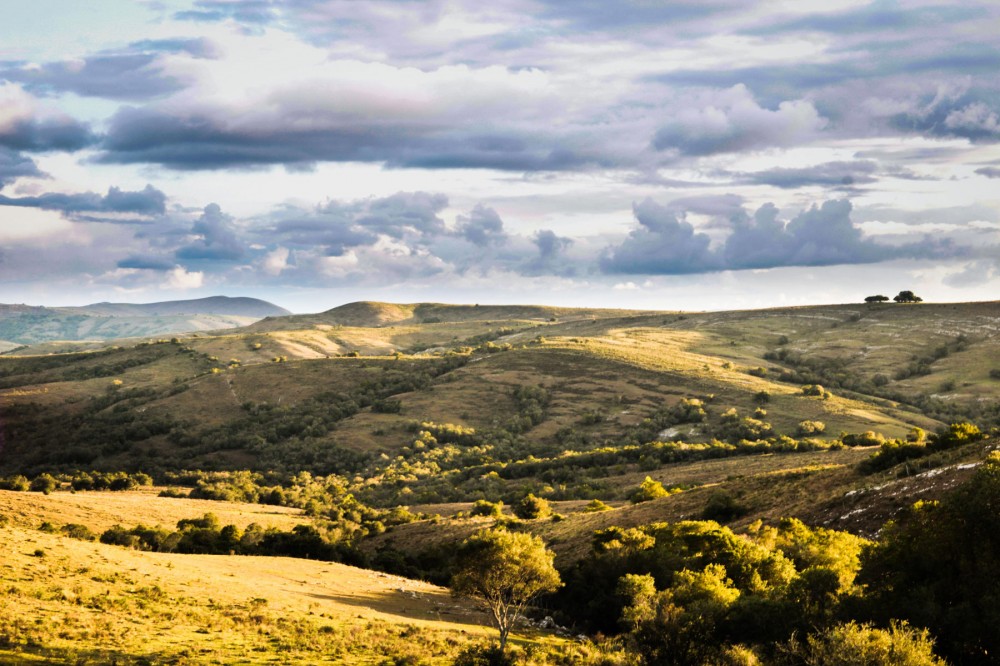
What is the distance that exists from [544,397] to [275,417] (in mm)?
67371

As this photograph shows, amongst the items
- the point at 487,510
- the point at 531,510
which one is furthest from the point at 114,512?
the point at 531,510

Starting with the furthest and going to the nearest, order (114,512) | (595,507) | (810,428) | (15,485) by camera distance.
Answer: (810,428) < (15,485) < (595,507) < (114,512)

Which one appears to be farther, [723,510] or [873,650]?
[723,510]

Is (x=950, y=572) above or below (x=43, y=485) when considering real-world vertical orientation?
above

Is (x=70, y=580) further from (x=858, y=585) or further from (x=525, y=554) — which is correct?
(x=858, y=585)

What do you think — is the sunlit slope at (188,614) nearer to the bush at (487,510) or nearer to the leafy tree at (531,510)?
the leafy tree at (531,510)

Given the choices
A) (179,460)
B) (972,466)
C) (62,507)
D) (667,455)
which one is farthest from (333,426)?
(972,466)

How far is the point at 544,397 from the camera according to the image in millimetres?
194000

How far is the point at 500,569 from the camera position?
138ft

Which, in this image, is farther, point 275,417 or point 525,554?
point 275,417

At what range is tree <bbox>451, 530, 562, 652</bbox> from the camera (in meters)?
42.0

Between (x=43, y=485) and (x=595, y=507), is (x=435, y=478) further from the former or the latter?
(x=43, y=485)

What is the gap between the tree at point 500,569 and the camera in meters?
42.0

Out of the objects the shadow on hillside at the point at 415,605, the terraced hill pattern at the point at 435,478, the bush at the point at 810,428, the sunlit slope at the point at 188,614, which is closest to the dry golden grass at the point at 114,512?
the terraced hill pattern at the point at 435,478
